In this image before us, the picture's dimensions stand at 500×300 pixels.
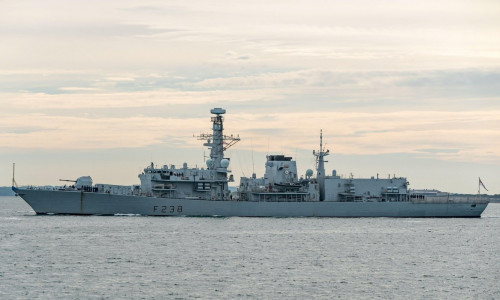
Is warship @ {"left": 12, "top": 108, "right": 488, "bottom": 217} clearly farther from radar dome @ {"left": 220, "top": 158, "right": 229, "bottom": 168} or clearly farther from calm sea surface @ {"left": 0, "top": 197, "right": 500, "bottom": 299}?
calm sea surface @ {"left": 0, "top": 197, "right": 500, "bottom": 299}

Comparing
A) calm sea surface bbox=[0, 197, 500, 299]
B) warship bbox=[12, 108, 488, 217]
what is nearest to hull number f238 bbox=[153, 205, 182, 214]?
warship bbox=[12, 108, 488, 217]

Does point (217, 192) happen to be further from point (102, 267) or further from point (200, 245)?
point (102, 267)

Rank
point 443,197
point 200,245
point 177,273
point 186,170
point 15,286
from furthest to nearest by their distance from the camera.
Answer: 1. point 443,197
2. point 186,170
3. point 200,245
4. point 177,273
5. point 15,286

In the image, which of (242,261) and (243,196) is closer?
(242,261)

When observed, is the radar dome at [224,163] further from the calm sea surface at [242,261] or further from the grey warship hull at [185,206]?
the calm sea surface at [242,261]

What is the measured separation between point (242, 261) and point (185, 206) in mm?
31944

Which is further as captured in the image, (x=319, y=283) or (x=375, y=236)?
(x=375, y=236)

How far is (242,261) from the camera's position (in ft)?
138

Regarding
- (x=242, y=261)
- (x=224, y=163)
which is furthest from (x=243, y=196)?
(x=242, y=261)

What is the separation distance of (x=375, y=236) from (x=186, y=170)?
2408 centimetres

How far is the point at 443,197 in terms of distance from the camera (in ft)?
266

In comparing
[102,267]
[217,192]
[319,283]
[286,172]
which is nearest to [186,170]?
[217,192]

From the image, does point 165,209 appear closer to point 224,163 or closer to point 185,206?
point 185,206

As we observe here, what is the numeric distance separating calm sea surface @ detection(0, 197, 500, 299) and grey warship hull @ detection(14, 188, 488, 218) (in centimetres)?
579
